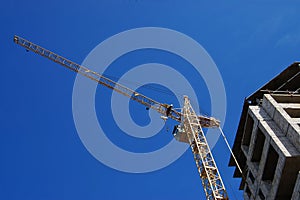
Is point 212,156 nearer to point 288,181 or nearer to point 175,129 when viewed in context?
point 175,129

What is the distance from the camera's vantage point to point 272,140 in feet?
111

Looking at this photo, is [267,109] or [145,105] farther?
[145,105]

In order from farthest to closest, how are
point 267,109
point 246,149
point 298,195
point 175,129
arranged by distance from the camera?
point 175,129 < point 246,149 < point 267,109 < point 298,195

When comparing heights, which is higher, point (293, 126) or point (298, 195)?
point (293, 126)

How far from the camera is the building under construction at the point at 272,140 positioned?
32219 mm

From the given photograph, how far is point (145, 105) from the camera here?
7275cm

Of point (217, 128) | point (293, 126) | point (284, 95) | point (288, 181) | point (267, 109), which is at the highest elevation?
point (217, 128)

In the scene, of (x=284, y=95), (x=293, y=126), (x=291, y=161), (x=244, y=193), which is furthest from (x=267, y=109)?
(x=244, y=193)

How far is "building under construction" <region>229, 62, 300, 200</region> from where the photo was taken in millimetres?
32219

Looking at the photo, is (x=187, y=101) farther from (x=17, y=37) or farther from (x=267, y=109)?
(x=17, y=37)

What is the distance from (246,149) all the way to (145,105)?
108 ft

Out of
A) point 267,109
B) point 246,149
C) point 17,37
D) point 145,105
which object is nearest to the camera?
point 267,109

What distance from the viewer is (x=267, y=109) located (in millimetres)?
37938

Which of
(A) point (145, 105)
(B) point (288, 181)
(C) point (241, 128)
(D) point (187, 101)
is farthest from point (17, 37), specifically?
(B) point (288, 181)
